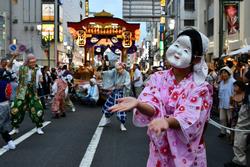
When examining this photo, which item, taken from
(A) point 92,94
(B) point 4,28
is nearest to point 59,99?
(A) point 92,94

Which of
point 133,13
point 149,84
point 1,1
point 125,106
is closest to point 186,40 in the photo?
point 149,84

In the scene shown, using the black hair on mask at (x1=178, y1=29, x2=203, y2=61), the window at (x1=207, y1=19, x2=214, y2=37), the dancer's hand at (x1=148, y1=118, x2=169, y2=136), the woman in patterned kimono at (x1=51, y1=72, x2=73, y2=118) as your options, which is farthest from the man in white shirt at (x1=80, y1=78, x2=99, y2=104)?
the window at (x1=207, y1=19, x2=214, y2=37)

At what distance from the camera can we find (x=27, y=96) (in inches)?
388

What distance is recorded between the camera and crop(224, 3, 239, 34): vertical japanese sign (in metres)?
25.9

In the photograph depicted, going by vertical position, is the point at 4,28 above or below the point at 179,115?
above

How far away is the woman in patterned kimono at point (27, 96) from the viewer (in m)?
9.71

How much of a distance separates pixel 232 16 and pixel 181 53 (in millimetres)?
24468

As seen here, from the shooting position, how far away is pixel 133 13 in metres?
47.9

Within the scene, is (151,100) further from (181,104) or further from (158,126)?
(158,126)

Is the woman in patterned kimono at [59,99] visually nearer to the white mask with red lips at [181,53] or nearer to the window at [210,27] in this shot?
the white mask with red lips at [181,53]

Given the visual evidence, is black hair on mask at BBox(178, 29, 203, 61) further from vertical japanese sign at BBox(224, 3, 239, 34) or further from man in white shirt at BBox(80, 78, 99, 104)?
vertical japanese sign at BBox(224, 3, 239, 34)

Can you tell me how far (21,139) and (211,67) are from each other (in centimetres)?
791

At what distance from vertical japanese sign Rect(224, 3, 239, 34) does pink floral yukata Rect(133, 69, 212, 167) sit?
21938 mm

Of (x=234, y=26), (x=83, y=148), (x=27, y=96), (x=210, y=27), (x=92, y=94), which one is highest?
(x=210, y=27)
